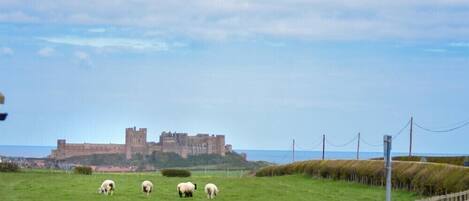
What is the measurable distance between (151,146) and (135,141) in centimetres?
377

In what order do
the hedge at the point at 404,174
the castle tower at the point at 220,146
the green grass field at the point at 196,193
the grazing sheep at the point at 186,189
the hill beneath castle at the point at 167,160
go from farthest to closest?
the castle tower at the point at 220,146, the hill beneath castle at the point at 167,160, the grazing sheep at the point at 186,189, the hedge at the point at 404,174, the green grass field at the point at 196,193

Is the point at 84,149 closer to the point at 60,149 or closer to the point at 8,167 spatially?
the point at 60,149

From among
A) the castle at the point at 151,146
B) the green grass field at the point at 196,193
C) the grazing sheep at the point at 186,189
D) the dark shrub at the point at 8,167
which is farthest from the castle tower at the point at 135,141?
the grazing sheep at the point at 186,189

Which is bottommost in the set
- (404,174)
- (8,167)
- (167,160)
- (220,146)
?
(167,160)

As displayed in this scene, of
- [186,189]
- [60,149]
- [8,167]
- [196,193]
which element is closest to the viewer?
[186,189]

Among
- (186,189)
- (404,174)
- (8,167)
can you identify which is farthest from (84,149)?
(186,189)

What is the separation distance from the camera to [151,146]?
459ft

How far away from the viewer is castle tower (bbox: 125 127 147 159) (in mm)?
135250

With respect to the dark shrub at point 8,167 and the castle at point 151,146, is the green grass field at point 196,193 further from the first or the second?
the castle at point 151,146

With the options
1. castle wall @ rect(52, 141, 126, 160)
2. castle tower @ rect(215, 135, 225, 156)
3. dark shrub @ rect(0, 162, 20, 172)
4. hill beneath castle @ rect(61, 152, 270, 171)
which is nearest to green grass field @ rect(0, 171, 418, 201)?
dark shrub @ rect(0, 162, 20, 172)

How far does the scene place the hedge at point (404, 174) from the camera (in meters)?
38.9

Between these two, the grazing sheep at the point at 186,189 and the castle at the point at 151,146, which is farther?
the castle at the point at 151,146

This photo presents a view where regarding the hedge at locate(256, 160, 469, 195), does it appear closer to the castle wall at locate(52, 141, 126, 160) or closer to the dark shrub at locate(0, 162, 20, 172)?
the dark shrub at locate(0, 162, 20, 172)

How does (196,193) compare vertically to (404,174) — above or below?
below
